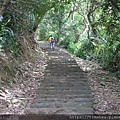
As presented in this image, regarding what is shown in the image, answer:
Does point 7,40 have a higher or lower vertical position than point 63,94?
higher

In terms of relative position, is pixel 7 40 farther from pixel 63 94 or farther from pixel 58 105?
pixel 58 105

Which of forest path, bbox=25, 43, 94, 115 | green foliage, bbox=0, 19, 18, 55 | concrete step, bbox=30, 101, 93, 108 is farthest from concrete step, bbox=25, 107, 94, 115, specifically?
green foliage, bbox=0, 19, 18, 55

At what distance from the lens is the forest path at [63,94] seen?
4.71 metres

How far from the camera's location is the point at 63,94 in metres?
5.74

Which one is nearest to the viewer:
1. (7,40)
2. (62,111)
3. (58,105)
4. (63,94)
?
(62,111)

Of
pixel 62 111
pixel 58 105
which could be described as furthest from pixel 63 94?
pixel 62 111

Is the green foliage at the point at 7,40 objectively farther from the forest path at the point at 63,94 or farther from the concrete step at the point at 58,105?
the concrete step at the point at 58,105

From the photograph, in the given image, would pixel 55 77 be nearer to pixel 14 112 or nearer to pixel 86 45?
pixel 14 112

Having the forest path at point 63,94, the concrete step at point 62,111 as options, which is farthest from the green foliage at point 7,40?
the concrete step at point 62,111

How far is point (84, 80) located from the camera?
704 centimetres

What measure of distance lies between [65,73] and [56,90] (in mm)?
1868

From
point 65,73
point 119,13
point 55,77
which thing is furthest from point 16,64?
point 119,13

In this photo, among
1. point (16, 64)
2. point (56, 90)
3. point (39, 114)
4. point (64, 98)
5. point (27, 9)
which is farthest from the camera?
point (27, 9)

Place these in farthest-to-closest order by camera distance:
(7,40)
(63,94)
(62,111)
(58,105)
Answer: (7,40), (63,94), (58,105), (62,111)
